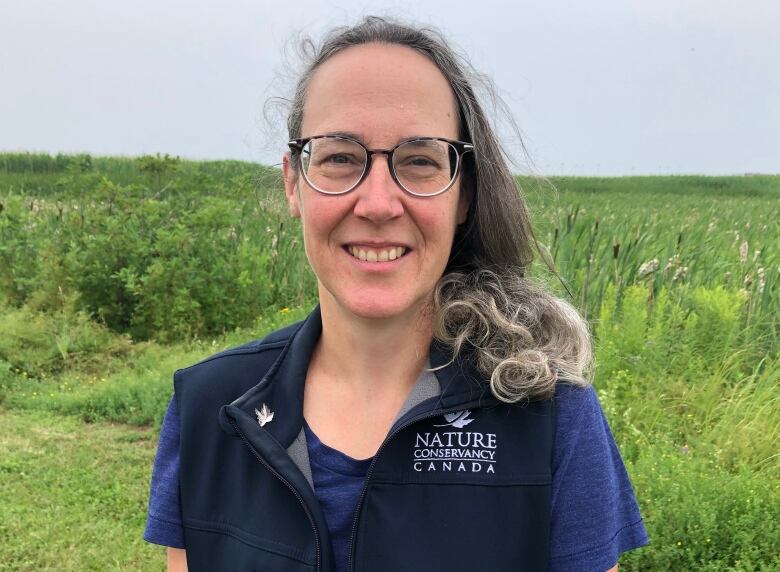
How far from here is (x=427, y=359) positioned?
56.9 inches

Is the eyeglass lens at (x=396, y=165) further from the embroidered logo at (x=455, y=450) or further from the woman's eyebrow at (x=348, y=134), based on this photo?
the embroidered logo at (x=455, y=450)

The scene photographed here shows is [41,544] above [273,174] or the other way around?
the other way around


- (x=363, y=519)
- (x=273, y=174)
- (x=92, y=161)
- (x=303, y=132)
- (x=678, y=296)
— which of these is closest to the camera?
(x=363, y=519)

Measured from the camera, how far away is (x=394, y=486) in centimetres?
127

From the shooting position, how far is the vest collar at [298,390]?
1.32m

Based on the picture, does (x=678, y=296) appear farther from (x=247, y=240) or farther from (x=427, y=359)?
(x=247, y=240)

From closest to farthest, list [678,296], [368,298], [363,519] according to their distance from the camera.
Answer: [363,519]
[368,298]
[678,296]

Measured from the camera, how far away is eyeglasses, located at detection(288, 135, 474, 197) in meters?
1.33

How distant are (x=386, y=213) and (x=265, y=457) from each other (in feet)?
1.62

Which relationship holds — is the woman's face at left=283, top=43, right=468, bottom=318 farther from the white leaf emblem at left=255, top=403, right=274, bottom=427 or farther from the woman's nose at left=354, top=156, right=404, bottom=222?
the white leaf emblem at left=255, top=403, right=274, bottom=427

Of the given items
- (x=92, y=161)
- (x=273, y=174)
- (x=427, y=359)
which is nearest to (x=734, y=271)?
(x=273, y=174)

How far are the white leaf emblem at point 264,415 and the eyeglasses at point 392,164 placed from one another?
17.0 inches

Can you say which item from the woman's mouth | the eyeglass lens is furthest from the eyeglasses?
the woman's mouth

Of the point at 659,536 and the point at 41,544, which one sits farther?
the point at 41,544
